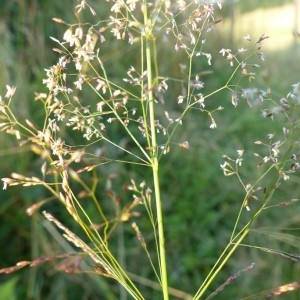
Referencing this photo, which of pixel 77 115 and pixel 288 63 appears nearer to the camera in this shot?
pixel 77 115

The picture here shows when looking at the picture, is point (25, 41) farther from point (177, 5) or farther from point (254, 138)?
point (177, 5)

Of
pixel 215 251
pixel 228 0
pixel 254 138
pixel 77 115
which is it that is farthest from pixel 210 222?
pixel 77 115

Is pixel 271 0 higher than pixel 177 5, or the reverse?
pixel 177 5

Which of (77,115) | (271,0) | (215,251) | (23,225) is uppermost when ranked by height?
(77,115)

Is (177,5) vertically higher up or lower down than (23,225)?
higher up

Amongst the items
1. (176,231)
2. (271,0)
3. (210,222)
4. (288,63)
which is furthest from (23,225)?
(271,0)

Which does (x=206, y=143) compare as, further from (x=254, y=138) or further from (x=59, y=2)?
(x=59, y=2)

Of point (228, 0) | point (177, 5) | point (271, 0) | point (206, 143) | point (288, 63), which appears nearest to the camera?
point (177, 5)

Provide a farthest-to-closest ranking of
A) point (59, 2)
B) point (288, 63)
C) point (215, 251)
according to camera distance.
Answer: point (288, 63) < point (59, 2) < point (215, 251)

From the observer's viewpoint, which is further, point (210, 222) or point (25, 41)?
point (25, 41)
